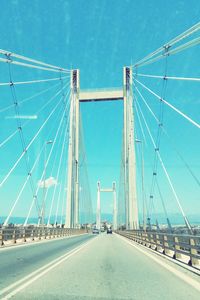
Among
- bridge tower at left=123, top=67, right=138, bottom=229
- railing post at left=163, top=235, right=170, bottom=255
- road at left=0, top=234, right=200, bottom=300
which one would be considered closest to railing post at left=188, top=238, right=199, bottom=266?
road at left=0, top=234, right=200, bottom=300

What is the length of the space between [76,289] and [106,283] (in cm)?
107

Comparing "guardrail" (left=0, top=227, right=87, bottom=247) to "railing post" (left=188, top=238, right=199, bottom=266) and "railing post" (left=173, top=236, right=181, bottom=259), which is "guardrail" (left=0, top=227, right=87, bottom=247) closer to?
"railing post" (left=173, top=236, right=181, bottom=259)

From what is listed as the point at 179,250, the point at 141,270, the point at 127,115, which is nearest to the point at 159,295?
the point at 141,270

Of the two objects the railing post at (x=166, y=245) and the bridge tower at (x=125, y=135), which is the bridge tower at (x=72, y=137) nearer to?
the bridge tower at (x=125, y=135)

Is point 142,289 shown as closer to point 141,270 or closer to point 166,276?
point 166,276

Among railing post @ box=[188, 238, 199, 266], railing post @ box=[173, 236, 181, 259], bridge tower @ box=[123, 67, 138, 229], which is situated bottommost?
railing post @ box=[188, 238, 199, 266]

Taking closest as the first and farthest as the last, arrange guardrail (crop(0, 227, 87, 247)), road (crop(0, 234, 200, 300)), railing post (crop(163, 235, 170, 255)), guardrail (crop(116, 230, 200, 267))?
road (crop(0, 234, 200, 300))
guardrail (crop(116, 230, 200, 267))
railing post (crop(163, 235, 170, 255))
guardrail (crop(0, 227, 87, 247))

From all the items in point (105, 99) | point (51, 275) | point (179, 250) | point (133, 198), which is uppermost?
point (105, 99)

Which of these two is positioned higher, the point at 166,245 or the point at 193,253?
the point at 166,245

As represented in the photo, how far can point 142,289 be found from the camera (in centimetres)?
802

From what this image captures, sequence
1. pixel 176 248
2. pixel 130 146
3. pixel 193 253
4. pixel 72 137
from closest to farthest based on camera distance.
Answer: pixel 193 253
pixel 176 248
pixel 130 146
pixel 72 137

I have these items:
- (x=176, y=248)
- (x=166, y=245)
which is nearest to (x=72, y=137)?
(x=166, y=245)

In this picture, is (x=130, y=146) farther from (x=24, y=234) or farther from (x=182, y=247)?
(x=182, y=247)

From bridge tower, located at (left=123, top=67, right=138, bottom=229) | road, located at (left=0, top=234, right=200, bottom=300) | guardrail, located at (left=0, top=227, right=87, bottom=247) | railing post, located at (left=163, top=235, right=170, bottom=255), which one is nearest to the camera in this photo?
road, located at (left=0, top=234, right=200, bottom=300)
